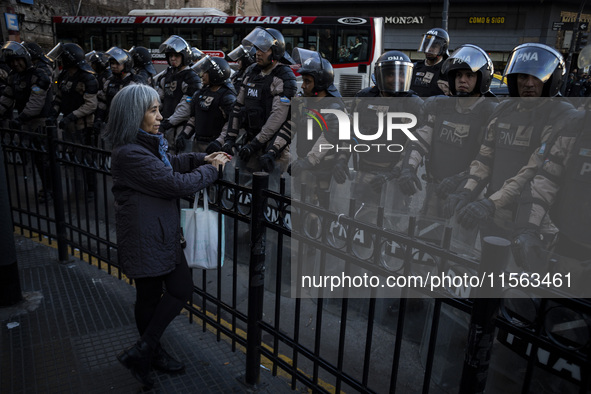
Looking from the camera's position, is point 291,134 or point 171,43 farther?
point 171,43

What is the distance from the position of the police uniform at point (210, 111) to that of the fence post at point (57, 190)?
224 centimetres

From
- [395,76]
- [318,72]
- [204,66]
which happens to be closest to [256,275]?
[395,76]

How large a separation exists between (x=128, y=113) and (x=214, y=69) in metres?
3.92

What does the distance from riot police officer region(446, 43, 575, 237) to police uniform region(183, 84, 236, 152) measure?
12.1 feet

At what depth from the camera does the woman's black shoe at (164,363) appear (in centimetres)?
287

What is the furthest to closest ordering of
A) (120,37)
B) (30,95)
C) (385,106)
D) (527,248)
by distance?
(120,37) < (30,95) < (385,106) < (527,248)

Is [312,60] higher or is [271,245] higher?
[312,60]

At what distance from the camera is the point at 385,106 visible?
471 centimetres

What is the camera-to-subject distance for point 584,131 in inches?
106

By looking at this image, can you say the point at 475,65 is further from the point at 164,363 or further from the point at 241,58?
the point at 241,58

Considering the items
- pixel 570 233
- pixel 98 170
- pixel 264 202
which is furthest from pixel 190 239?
pixel 570 233

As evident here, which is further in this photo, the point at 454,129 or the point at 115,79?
the point at 115,79

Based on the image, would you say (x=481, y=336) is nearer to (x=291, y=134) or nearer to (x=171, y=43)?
(x=291, y=134)

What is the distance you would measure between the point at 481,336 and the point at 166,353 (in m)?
2.07
